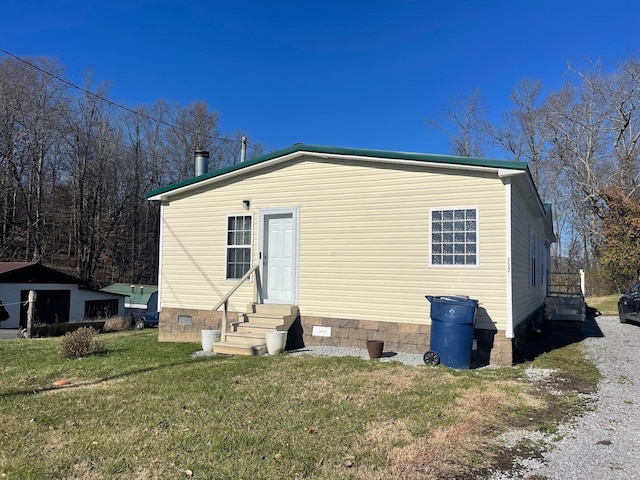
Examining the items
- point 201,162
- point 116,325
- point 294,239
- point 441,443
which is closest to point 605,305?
point 294,239

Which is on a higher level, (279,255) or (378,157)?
(378,157)

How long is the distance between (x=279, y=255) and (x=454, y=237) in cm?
360

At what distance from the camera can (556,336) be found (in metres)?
11.6

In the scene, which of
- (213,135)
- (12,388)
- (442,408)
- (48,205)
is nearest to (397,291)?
(442,408)

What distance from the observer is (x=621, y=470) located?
3.59 metres

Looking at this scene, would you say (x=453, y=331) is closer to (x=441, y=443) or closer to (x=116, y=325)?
(x=441, y=443)

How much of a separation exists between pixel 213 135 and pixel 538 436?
110ft

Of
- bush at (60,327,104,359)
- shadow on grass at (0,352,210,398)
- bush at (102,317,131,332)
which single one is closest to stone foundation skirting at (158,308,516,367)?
bush at (60,327,104,359)

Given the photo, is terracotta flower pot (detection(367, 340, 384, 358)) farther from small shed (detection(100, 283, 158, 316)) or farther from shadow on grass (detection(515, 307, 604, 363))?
small shed (detection(100, 283, 158, 316))

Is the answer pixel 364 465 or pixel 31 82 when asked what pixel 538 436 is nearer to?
pixel 364 465

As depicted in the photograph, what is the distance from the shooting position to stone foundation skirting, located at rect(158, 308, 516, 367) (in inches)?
299

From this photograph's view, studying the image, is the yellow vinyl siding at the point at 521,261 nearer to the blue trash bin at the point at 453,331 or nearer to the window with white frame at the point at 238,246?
the blue trash bin at the point at 453,331

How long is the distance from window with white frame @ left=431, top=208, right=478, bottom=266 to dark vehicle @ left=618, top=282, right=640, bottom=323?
8370 millimetres

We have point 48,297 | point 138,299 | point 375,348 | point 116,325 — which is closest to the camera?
point 375,348
